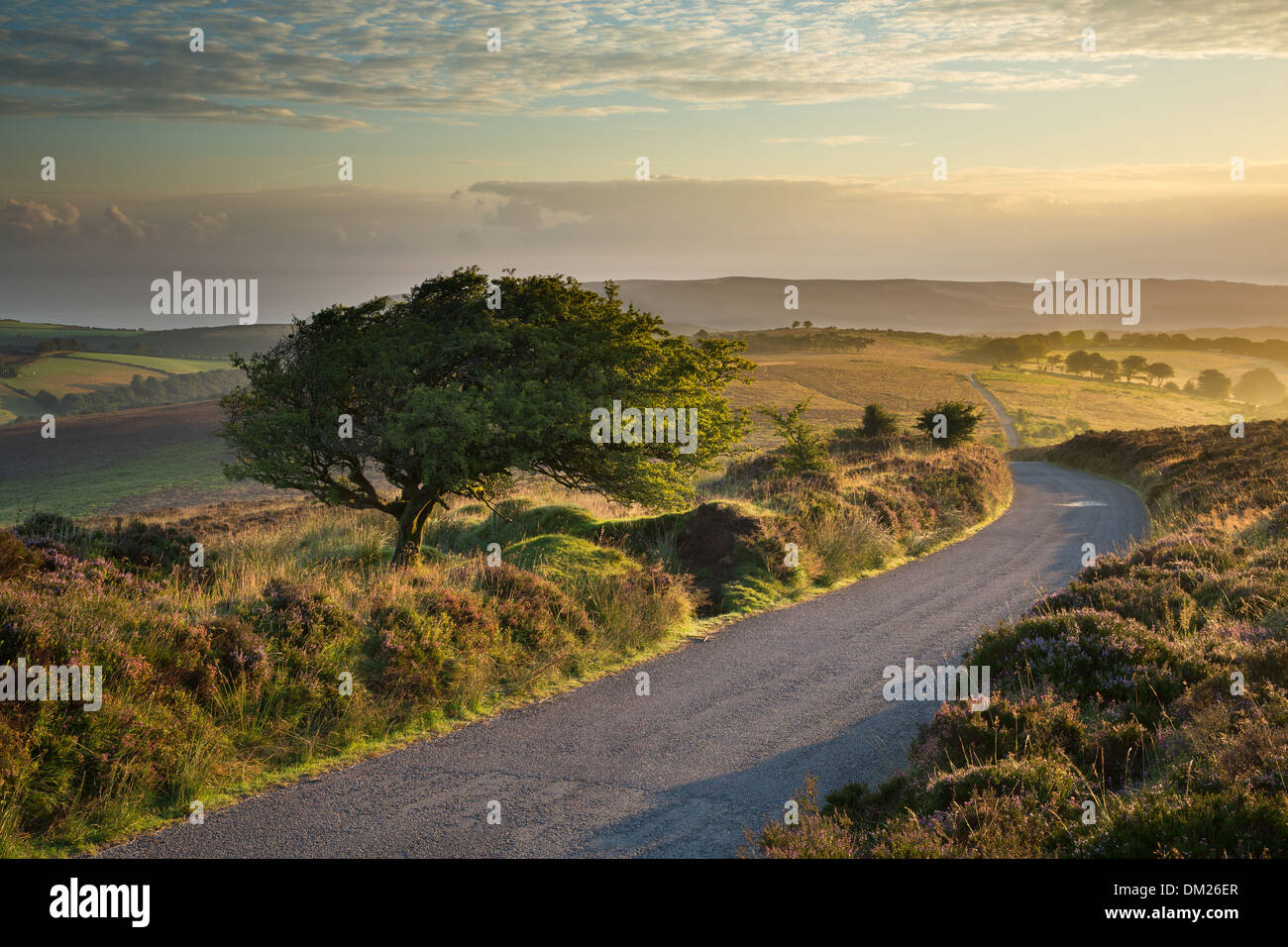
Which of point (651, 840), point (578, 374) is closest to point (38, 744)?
point (651, 840)

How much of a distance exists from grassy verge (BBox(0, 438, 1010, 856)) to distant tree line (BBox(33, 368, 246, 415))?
313ft

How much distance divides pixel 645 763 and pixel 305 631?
13.2 feet

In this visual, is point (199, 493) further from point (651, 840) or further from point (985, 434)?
point (985, 434)

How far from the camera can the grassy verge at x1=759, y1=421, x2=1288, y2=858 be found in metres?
5.83

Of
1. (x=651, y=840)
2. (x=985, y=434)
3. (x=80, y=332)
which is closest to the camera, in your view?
(x=651, y=840)

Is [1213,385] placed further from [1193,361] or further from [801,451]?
[801,451]

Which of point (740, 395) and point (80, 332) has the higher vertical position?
point (80, 332)

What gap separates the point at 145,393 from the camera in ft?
365

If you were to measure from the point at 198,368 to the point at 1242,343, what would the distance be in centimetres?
19623

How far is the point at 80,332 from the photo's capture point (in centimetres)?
15862

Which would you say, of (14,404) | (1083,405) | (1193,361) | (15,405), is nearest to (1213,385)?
(1193,361)

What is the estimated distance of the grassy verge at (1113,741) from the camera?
5.83m

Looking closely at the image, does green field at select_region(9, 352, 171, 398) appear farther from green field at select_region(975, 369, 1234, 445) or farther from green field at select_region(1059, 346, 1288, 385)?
green field at select_region(1059, 346, 1288, 385)

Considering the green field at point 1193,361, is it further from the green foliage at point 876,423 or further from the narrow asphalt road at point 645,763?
the narrow asphalt road at point 645,763
